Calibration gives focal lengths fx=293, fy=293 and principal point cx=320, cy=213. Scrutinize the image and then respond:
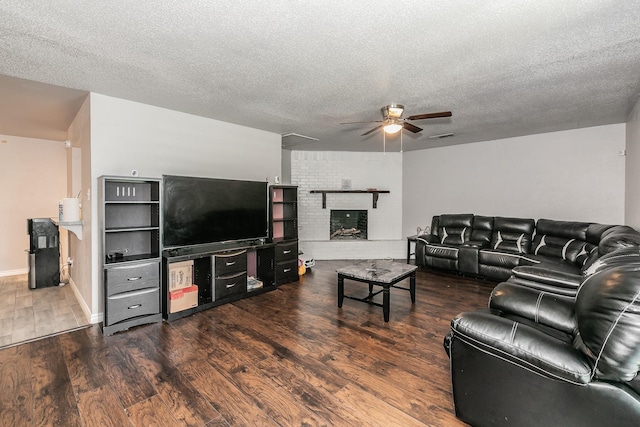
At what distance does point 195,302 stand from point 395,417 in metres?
2.47

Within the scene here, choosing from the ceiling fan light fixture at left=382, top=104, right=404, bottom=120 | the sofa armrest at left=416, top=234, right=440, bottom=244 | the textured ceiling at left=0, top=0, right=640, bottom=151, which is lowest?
the sofa armrest at left=416, top=234, right=440, bottom=244

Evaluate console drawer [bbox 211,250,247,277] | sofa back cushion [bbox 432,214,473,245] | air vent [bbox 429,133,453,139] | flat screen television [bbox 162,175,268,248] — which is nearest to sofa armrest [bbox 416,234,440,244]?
sofa back cushion [bbox 432,214,473,245]

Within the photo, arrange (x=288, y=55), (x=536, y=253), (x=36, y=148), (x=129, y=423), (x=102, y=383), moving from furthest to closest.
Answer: (x=36, y=148)
(x=536, y=253)
(x=288, y=55)
(x=102, y=383)
(x=129, y=423)

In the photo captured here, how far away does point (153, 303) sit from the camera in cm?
312

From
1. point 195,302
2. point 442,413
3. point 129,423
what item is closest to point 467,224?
point 442,413

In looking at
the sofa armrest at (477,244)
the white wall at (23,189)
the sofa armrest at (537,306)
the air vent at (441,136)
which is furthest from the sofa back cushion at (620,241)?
the white wall at (23,189)

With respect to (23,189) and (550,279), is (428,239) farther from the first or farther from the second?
(23,189)

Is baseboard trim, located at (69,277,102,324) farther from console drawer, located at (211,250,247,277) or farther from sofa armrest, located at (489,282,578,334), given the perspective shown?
sofa armrest, located at (489,282,578,334)

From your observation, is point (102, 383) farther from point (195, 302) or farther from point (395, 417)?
point (395, 417)

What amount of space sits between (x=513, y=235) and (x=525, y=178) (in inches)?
46.4

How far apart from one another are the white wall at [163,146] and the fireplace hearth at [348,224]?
2476mm

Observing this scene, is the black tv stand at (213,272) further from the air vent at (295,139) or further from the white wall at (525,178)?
the white wall at (525,178)

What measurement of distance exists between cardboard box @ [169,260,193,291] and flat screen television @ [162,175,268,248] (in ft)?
0.78

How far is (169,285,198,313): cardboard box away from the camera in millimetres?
3172
